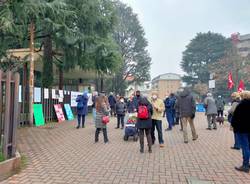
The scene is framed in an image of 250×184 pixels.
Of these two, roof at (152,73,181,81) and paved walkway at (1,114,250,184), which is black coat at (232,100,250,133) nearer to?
paved walkway at (1,114,250,184)

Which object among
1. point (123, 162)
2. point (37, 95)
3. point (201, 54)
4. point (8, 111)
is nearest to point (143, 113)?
point (123, 162)

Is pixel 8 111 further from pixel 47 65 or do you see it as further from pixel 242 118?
pixel 47 65

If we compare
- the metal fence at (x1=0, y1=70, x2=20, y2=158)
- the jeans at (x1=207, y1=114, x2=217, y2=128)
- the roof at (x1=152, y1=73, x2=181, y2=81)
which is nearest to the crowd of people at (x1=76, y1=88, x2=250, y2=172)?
the jeans at (x1=207, y1=114, x2=217, y2=128)

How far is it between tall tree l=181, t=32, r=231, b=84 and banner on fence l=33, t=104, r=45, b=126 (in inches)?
2392

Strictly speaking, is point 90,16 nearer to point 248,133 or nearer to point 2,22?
point 2,22

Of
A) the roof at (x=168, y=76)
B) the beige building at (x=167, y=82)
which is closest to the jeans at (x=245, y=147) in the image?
the beige building at (x=167, y=82)

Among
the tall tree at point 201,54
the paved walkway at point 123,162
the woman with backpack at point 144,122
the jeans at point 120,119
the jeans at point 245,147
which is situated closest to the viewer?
the paved walkway at point 123,162

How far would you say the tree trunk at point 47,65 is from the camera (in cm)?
2077

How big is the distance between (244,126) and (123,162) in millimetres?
2868

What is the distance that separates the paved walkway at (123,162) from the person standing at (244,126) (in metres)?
0.36

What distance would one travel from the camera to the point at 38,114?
655 inches

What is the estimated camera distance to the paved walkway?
644 centimetres

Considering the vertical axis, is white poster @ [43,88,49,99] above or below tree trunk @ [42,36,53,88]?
below

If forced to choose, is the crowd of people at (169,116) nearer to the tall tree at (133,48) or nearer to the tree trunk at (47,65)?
the tree trunk at (47,65)
